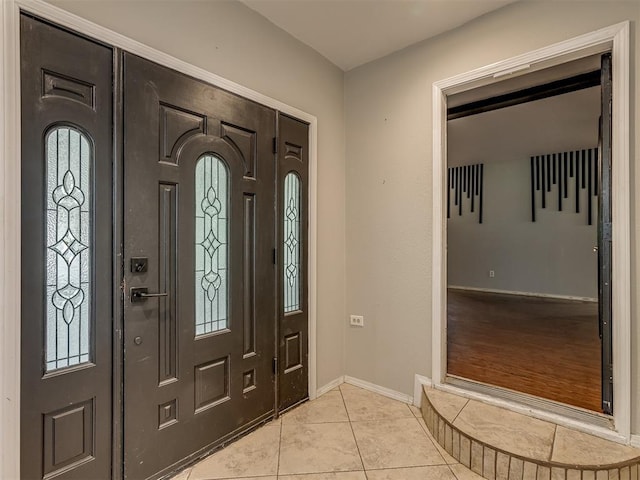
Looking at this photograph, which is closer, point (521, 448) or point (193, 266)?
point (521, 448)

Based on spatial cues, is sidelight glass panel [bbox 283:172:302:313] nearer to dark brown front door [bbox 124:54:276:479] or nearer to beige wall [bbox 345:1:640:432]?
dark brown front door [bbox 124:54:276:479]

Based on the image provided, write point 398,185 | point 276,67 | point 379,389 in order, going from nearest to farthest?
point 276,67
point 398,185
point 379,389

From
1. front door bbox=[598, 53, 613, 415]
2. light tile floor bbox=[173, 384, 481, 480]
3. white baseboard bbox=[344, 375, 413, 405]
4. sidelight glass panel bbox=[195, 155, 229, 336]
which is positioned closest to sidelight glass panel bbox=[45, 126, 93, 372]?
sidelight glass panel bbox=[195, 155, 229, 336]

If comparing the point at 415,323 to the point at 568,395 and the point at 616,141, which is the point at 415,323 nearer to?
the point at 568,395

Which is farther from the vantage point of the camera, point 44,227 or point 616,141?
point 616,141

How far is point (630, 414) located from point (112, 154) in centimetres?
295

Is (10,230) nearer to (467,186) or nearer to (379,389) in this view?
(379,389)

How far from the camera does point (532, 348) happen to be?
3447mm

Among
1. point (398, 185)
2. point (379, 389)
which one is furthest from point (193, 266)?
point (379, 389)

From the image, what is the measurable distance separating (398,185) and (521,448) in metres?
1.83

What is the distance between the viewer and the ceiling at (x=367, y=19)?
2.15 m

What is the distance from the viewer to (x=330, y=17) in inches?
89.7

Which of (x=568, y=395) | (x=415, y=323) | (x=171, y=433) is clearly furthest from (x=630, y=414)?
(x=171, y=433)

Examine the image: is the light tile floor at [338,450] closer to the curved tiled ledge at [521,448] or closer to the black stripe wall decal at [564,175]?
the curved tiled ledge at [521,448]
